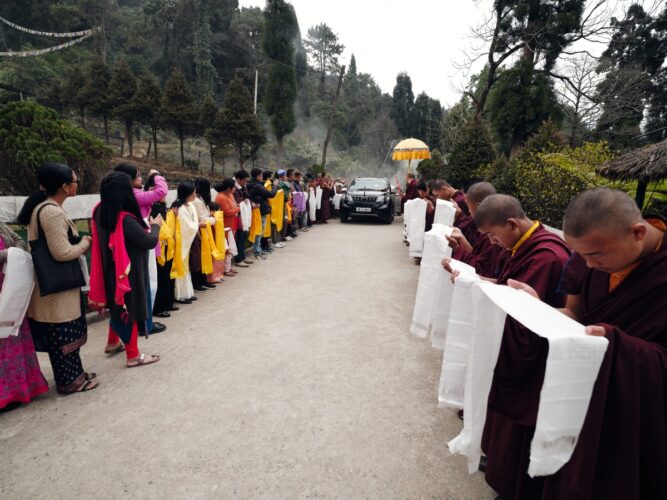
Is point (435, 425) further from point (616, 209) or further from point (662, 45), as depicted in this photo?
point (662, 45)

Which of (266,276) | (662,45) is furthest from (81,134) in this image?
A: (662,45)

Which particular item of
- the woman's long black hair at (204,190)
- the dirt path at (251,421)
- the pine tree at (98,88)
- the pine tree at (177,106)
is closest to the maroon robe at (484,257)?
the dirt path at (251,421)

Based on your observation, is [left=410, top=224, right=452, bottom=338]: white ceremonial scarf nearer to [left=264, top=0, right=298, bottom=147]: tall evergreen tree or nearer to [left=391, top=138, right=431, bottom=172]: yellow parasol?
[left=391, top=138, right=431, bottom=172]: yellow parasol

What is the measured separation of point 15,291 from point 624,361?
3.49 meters

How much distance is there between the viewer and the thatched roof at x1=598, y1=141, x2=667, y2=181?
5.71 m

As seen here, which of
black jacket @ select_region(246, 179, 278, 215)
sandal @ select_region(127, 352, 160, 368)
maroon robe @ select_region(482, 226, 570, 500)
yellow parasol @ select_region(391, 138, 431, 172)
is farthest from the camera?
yellow parasol @ select_region(391, 138, 431, 172)

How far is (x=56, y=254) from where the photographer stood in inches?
110

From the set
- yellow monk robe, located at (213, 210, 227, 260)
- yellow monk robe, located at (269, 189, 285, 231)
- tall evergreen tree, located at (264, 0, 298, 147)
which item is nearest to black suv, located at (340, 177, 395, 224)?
yellow monk robe, located at (269, 189, 285, 231)

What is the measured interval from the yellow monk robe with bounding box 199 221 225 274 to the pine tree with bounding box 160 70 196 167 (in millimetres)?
23371

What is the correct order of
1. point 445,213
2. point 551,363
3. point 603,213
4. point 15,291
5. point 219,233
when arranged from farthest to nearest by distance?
point 219,233 < point 445,213 < point 15,291 < point 603,213 < point 551,363

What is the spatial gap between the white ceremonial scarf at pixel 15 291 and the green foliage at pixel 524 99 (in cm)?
1828

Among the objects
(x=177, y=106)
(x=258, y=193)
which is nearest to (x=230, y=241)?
(x=258, y=193)

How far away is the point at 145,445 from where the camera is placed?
248 cm

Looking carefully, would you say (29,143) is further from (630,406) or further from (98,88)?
(98,88)
